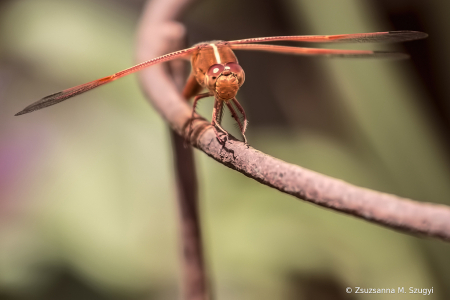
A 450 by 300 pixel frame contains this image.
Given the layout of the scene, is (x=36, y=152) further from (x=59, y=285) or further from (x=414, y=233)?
(x=414, y=233)

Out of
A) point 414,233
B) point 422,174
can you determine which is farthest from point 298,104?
point 414,233

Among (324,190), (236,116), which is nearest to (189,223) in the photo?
(236,116)

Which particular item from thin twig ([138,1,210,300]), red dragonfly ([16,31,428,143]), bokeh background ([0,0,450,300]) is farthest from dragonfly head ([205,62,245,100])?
bokeh background ([0,0,450,300])

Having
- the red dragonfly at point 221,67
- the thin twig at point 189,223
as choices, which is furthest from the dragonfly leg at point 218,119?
the thin twig at point 189,223

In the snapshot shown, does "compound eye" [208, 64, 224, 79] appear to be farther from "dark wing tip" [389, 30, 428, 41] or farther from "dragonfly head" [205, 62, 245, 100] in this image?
"dark wing tip" [389, 30, 428, 41]

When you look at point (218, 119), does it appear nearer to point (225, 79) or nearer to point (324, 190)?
point (225, 79)

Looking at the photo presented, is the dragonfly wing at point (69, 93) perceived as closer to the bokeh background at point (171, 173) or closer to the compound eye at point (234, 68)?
the compound eye at point (234, 68)
